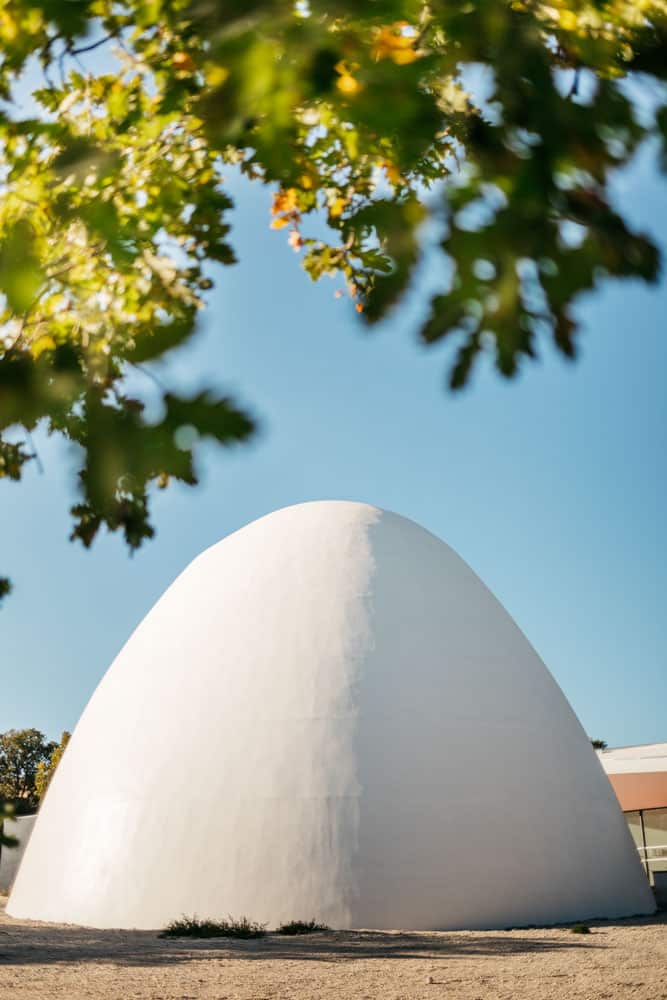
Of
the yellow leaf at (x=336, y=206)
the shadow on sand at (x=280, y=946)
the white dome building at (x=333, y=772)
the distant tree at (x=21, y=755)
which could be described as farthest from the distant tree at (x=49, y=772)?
the yellow leaf at (x=336, y=206)

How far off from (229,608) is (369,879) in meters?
5.33

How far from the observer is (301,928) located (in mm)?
11898

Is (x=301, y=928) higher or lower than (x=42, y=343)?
lower

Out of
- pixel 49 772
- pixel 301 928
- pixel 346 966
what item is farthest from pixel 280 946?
pixel 49 772

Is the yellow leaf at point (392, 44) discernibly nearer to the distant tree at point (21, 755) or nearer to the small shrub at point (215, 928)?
the small shrub at point (215, 928)

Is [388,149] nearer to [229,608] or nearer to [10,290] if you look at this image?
[10,290]

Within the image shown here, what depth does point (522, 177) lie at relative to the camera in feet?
4.44

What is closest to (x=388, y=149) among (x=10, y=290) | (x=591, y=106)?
(x=591, y=106)

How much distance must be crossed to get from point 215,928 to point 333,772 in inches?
105

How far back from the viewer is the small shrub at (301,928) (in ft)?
38.9

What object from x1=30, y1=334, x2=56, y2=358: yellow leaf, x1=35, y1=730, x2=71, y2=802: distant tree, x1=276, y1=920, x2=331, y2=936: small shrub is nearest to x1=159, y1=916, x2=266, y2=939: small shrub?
x1=276, y1=920, x2=331, y2=936: small shrub

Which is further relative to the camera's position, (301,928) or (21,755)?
(21,755)

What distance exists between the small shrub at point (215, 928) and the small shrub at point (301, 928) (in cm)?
29

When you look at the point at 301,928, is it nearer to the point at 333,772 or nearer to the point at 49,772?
the point at 333,772
